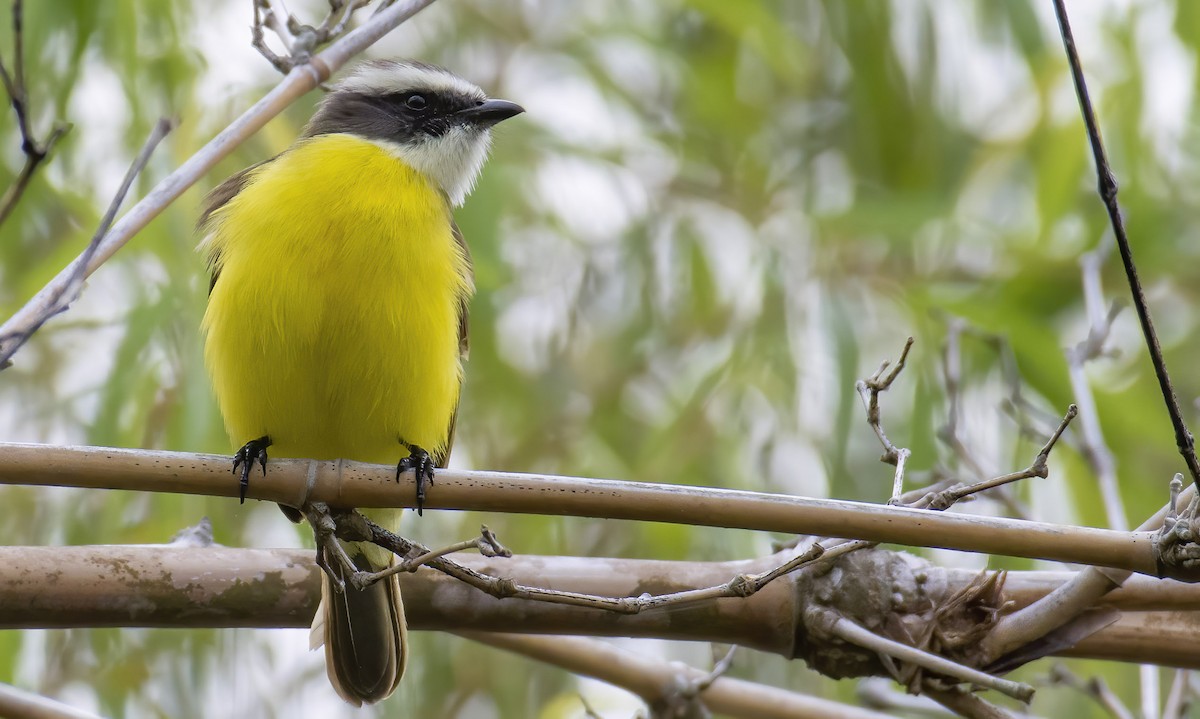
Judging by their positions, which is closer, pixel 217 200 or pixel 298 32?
pixel 298 32

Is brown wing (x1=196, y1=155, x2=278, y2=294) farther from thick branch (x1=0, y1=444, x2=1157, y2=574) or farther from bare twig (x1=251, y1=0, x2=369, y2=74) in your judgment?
thick branch (x1=0, y1=444, x2=1157, y2=574)

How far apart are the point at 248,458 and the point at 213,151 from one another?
581 millimetres

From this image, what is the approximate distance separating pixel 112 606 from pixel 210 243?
1036 mm

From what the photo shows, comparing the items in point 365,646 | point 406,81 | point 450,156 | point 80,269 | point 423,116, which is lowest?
point 365,646

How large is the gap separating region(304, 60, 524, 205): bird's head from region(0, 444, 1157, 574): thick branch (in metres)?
1.54

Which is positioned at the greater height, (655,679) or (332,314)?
(332,314)

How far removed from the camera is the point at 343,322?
2832 mm

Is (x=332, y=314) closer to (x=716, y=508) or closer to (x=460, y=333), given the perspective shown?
(x=460, y=333)

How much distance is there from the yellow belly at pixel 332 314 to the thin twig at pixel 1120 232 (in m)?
1.58

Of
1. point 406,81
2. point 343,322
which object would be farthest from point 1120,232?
point 406,81

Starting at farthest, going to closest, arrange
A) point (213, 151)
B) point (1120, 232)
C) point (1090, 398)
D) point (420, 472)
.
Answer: point (1090, 398)
point (213, 151)
point (420, 472)
point (1120, 232)

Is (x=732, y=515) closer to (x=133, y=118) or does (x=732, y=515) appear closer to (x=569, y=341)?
(x=133, y=118)

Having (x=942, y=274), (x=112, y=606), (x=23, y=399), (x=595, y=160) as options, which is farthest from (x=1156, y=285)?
(x=23, y=399)

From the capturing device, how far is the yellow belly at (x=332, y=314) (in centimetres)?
283
